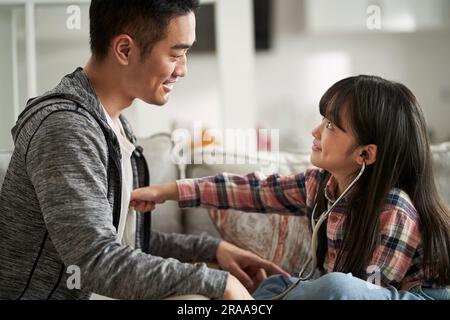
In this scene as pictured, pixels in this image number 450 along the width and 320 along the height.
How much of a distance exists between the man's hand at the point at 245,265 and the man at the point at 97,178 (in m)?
0.19

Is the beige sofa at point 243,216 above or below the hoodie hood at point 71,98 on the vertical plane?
A: below

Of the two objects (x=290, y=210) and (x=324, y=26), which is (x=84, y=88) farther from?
(x=324, y=26)

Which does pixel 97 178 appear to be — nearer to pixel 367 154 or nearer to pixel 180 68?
pixel 180 68

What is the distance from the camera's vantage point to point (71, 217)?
0.91 metres

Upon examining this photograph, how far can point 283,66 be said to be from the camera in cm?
384

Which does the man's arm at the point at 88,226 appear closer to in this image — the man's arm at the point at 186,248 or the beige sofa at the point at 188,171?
the man's arm at the point at 186,248

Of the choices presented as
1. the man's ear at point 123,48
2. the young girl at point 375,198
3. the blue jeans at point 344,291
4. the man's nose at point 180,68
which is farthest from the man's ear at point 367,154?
the man's ear at point 123,48

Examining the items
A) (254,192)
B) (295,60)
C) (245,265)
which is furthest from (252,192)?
(295,60)

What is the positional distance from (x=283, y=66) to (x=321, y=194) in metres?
2.63

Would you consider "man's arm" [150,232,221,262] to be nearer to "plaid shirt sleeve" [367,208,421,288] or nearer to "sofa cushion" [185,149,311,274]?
"sofa cushion" [185,149,311,274]

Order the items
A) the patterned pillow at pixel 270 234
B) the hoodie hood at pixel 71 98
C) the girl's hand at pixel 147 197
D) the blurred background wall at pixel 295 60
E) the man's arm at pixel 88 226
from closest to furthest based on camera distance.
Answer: the man's arm at pixel 88 226 → the hoodie hood at pixel 71 98 → the girl's hand at pixel 147 197 → the patterned pillow at pixel 270 234 → the blurred background wall at pixel 295 60

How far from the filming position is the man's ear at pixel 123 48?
1.10 m

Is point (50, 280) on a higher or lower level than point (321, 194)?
lower
